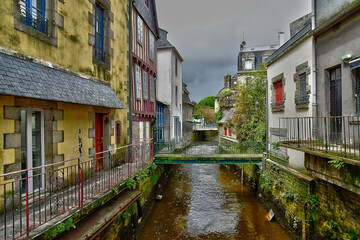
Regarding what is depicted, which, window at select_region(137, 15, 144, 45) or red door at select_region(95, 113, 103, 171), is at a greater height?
window at select_region(137, 15, 144, 45)

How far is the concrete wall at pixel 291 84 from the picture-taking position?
24.9 feet

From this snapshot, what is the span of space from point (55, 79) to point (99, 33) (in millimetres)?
3453

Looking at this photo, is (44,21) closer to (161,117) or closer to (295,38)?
(295,38)

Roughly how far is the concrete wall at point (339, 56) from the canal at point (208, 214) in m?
5.02

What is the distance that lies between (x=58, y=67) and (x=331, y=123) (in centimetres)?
811

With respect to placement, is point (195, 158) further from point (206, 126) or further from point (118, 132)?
point (206, 126)

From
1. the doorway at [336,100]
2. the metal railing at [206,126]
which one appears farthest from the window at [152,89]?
the metal railing at [206,126]

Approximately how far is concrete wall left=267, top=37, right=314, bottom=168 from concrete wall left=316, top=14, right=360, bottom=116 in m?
0.37

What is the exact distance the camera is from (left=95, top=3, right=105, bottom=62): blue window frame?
734cm

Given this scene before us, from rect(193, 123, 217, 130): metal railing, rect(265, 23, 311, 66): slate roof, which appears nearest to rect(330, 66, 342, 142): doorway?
rect(265, 23, 311, 66): slate roof

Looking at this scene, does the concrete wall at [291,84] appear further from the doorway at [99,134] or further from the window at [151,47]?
the doorway at [99,134]

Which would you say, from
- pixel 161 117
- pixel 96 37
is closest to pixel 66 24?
pixel 96 37

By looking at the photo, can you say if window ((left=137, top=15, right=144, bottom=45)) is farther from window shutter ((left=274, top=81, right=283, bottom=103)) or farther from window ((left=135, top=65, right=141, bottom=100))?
window shutter ((left=274, top=81, right=283, bottom=103))

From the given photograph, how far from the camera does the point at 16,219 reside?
376 cm
